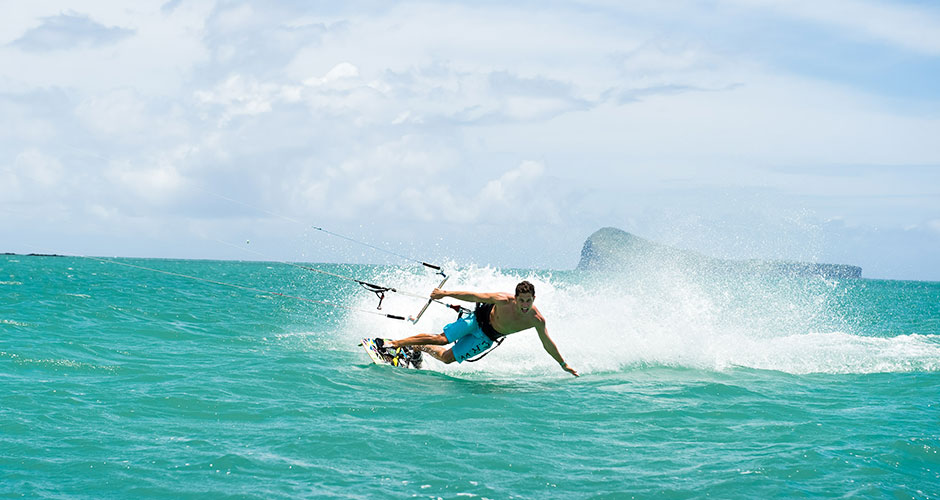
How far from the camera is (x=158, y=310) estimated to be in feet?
69.6

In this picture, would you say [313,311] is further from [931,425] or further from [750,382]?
[931,425]

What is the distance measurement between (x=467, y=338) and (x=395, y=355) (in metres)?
1.53

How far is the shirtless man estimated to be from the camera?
33.1ft

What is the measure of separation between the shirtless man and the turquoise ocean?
0.45m

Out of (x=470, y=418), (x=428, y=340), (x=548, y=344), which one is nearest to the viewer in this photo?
(x=470, y=418)

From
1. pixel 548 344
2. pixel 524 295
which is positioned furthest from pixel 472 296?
pixel 548 344

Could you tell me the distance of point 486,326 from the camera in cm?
1089

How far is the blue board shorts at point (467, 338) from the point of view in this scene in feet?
36.2

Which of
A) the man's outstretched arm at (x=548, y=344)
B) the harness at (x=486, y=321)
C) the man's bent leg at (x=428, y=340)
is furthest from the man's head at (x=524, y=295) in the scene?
the man's bent leg at (x=428, y=340)

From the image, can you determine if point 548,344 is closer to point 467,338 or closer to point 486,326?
point 486,326

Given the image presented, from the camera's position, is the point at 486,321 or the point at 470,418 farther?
the point at 486,321

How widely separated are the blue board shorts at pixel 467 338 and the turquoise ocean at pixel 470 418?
0.44 meters

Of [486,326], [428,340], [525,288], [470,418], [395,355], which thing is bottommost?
[470,418]

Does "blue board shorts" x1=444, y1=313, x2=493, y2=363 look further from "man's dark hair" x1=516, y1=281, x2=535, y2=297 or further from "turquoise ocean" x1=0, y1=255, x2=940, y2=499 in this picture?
"man's dark hair" x1=516, y1=281, x2=535, y2=297
